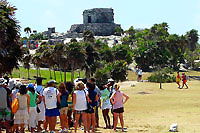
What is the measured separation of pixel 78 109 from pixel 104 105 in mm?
2386

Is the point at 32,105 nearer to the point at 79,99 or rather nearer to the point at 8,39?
the point at 79,99

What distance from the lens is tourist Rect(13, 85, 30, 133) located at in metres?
9.57

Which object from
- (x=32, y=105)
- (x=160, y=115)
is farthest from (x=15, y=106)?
(x=160, y=115)

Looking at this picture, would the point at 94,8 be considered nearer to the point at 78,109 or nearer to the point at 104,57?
the point at 104,57

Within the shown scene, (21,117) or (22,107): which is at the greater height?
(22,107)

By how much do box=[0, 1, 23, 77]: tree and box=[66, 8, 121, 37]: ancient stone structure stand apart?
315 feet

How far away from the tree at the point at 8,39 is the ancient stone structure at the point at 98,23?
315ft

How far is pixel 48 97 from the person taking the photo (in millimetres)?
10289

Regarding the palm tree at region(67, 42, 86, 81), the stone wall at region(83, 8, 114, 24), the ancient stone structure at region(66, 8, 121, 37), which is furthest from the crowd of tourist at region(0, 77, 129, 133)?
the stone wall at region(83, 8, 114, 24)

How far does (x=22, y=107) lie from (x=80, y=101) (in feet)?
5.45

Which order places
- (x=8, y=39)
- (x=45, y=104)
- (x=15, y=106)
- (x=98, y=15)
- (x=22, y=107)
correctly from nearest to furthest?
Answer: (x=15, y=106), (x=22, y=107), (x=45, y=104), (x=8, y=39), (x=98, y=15)

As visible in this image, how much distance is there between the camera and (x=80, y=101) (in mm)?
10258

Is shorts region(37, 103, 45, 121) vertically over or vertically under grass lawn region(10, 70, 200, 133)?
over

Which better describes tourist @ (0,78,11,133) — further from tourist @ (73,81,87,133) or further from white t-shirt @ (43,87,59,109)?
tourist @ (73,81,87,133)
